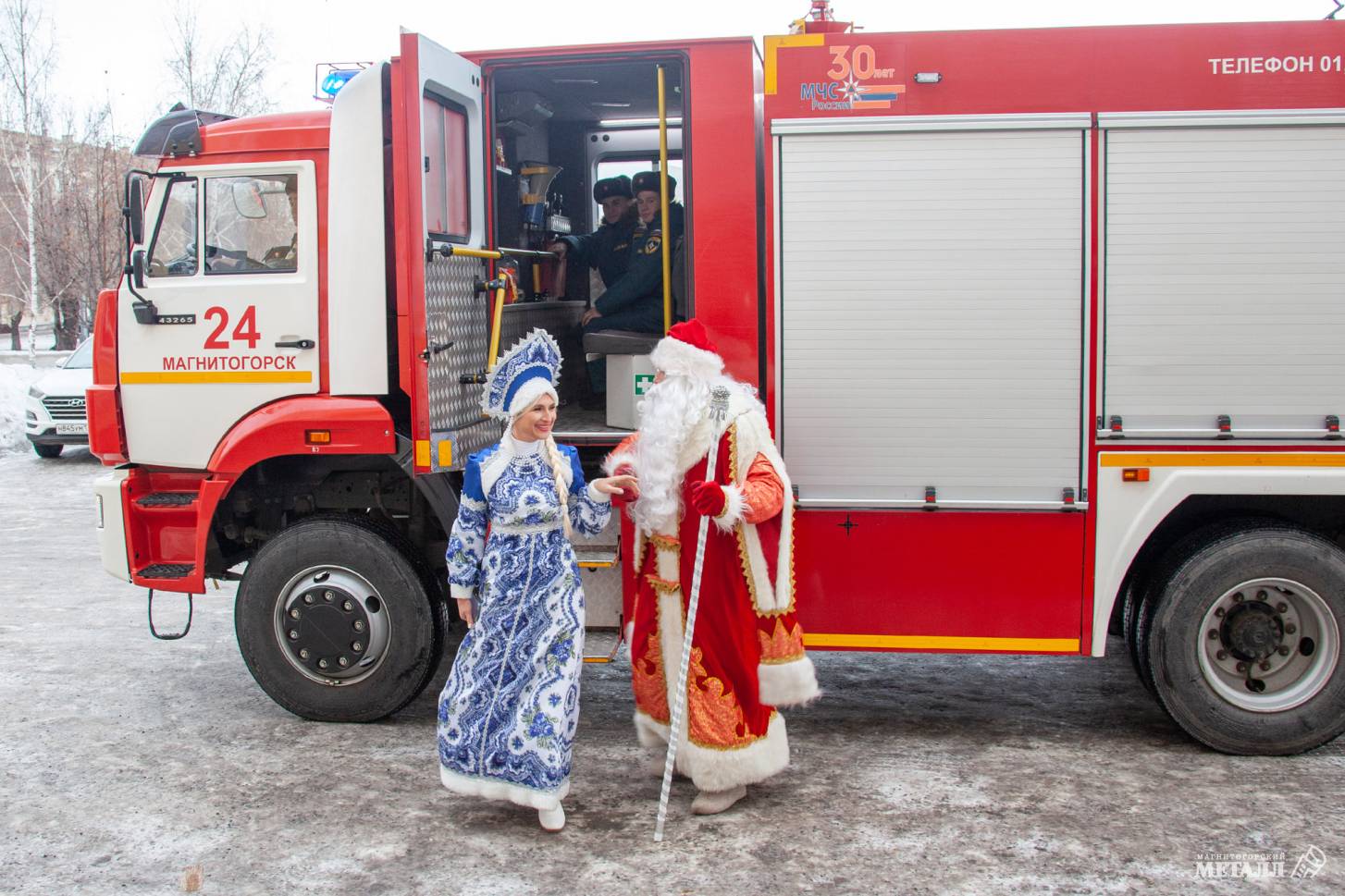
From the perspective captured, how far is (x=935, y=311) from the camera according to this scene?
5.04 m

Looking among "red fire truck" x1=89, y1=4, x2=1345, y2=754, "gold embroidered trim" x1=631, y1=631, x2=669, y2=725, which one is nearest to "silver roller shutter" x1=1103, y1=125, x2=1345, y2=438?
"red fire truck" x1=89, y1=4, x2=1345, y2=754

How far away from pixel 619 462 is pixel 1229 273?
2552 mm

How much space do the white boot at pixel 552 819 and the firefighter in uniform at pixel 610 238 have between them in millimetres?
3301

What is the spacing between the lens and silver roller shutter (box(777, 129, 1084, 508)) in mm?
4980

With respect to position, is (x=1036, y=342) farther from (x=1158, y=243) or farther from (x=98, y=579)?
(x=98, y=579)

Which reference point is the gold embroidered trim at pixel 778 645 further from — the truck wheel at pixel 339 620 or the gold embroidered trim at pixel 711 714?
the truck wheel at pixel 339 620

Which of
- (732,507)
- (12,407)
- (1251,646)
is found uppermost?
(12,407)

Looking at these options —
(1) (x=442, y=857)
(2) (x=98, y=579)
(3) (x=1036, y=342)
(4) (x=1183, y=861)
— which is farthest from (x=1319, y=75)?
(2) (x=98, y=579)

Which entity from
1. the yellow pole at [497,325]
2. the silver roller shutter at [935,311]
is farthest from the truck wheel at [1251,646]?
the yellow pole at [497,325]

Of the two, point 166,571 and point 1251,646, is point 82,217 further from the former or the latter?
point 1251,646

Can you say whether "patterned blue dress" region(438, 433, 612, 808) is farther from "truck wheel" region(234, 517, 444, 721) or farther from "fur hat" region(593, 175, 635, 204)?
"fur hat" region(593, 175, 635, 204)

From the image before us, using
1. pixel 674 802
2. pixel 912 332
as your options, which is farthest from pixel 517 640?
pixel 912 332

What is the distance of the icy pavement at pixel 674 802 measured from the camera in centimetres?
413

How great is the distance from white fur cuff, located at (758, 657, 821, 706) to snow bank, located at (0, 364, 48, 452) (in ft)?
49.2
